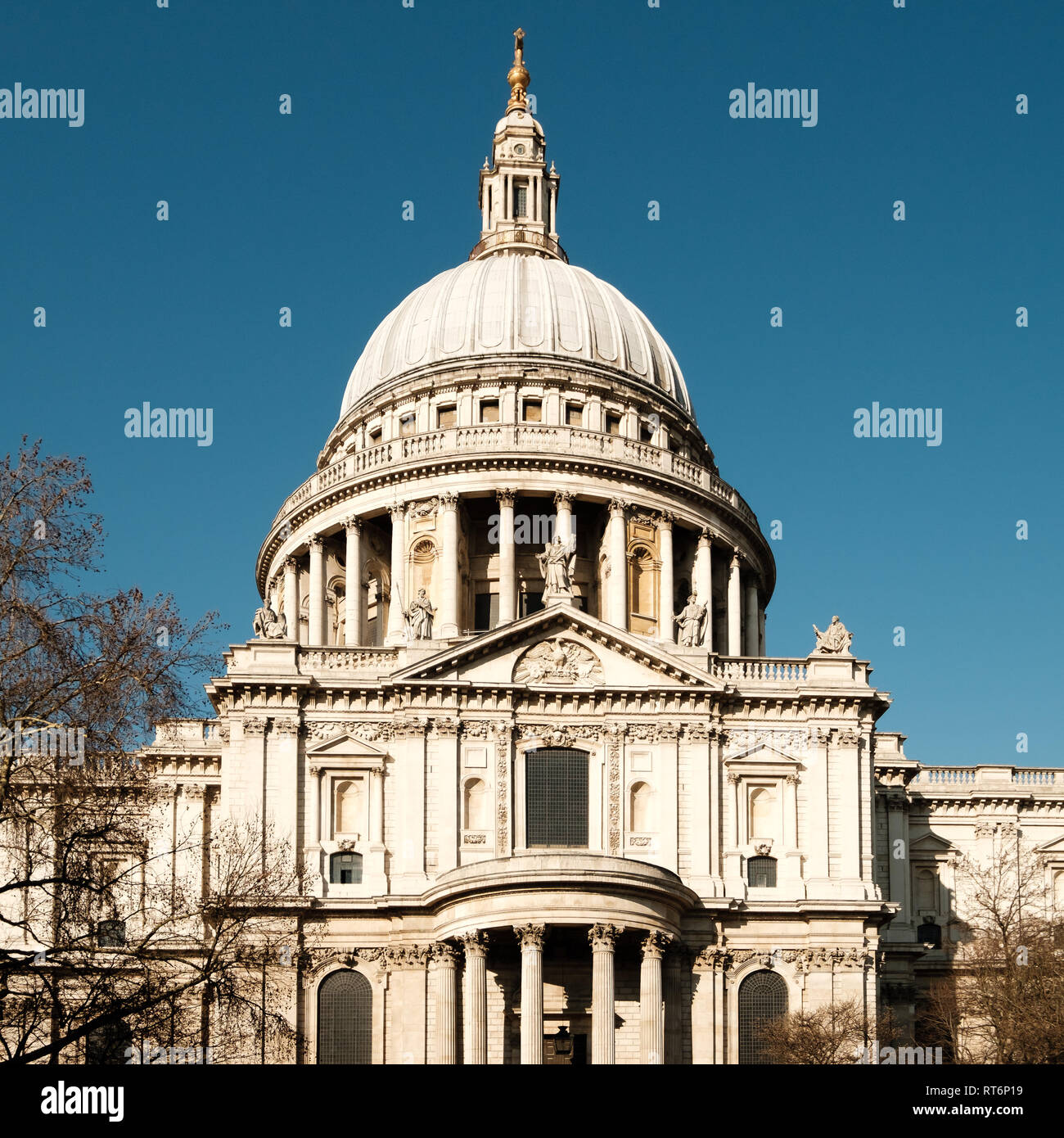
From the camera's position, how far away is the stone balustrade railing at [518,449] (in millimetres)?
84188

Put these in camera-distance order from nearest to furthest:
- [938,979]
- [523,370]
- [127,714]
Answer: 1. [127,714]
2. [938,979]
3. [523,370]

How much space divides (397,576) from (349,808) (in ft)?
63.0

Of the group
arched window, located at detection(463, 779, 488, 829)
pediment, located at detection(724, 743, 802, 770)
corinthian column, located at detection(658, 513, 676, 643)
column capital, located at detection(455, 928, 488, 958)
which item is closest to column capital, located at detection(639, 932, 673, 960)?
column capital, located at detection(455, 928, 488, 958)

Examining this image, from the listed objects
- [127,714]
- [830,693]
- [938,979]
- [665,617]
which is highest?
[665,617]

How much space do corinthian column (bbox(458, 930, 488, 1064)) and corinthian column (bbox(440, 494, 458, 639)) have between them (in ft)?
67.8

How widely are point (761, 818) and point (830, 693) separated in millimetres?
4790

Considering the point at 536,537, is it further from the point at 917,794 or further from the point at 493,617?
the point at 917,794

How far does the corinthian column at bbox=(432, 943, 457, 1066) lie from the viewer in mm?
60062

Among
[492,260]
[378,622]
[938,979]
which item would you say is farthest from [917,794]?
[492,260]

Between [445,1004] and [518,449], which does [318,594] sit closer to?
[518,449]

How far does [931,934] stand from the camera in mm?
75000

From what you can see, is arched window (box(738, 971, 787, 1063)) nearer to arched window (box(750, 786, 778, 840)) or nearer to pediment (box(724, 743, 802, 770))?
arched window (box(750, 786, 778, 840))

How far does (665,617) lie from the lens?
270 feet

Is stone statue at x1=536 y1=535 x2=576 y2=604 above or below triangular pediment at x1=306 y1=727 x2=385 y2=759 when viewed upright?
above
